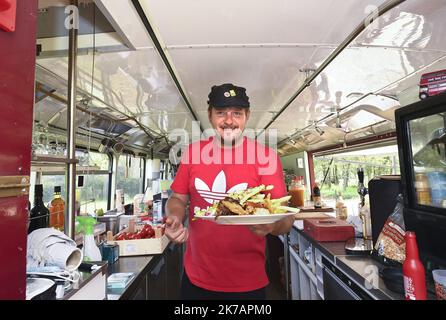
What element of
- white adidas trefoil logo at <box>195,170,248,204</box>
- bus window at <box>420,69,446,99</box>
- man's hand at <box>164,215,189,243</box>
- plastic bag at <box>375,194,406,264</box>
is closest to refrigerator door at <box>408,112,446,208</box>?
bus window at <box>420,69,446,99</box>

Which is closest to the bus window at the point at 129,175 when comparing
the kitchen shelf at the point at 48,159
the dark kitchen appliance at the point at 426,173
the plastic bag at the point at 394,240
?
the kitchen shelf at the point at 48,159

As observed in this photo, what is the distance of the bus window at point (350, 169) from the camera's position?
394 centimetres

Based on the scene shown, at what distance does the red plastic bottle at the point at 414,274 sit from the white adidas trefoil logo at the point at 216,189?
0.88 metres

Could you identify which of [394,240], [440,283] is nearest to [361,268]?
[394,240]

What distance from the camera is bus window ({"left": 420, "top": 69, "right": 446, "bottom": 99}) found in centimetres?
125

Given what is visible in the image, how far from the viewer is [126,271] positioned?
1.77 m

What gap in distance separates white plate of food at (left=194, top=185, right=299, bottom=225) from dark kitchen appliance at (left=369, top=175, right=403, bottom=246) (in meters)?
0.91

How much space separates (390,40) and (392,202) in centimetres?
108

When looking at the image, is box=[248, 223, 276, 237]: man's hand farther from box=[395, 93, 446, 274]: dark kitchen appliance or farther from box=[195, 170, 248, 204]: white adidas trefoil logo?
box=[395, 93, 446, 274]: dark kitchen appliance

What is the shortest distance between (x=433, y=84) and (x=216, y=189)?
4.20 ft

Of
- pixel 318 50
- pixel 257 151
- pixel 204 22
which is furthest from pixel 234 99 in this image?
pixel 318 50

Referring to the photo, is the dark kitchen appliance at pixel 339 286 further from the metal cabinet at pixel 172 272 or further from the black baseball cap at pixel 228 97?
the metal cabinet at pixel 172 272

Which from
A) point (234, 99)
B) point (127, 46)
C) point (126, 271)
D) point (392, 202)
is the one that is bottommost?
point (126, 271)
